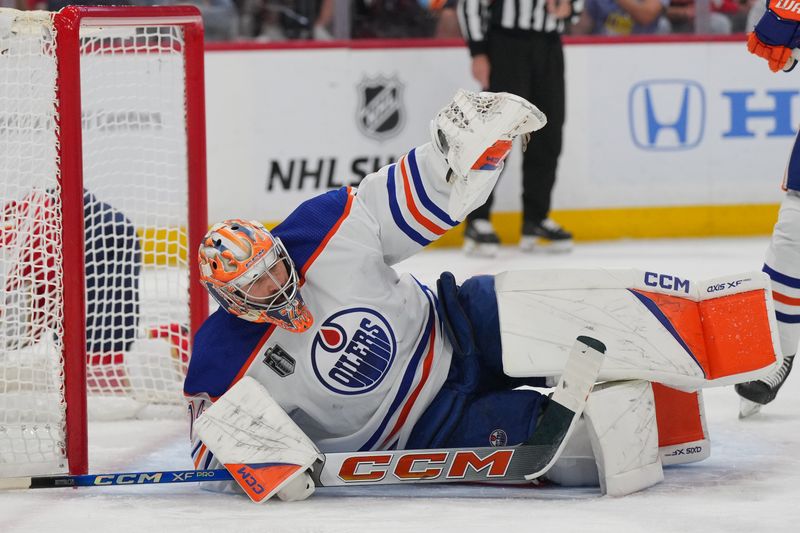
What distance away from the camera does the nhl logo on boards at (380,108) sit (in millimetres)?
5348

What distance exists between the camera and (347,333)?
2.24 meters

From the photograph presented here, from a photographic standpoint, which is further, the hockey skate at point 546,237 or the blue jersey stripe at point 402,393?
the hockey skate at point 546,237

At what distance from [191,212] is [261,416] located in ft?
2.78

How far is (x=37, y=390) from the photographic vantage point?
8.95ft

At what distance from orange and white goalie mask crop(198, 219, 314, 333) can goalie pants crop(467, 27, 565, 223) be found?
300 cm

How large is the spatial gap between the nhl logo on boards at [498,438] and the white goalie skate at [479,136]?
408 millimetres

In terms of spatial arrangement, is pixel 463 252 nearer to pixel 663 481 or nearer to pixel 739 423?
pixel 739 423

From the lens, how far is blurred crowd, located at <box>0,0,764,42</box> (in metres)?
5.23

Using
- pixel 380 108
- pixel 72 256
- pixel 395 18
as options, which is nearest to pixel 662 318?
pixel 72 256

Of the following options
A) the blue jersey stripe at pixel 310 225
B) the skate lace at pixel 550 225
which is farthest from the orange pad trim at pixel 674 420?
the skate lace at pixel 550 225

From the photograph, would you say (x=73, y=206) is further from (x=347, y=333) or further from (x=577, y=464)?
(x=577, y=464)

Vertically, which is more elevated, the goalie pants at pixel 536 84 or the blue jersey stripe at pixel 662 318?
the blue jersey stripe at pixel 662 318

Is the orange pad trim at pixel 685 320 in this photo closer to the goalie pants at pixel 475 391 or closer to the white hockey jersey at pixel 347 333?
the goalie pants at pixel 475 391

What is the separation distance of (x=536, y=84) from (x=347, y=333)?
3141 millimetres
